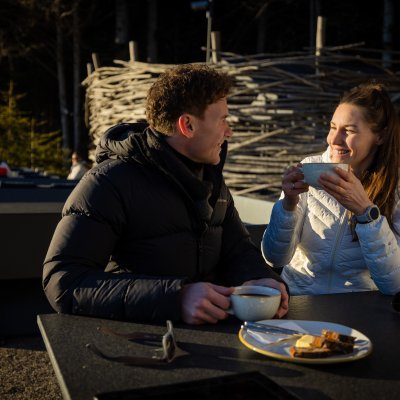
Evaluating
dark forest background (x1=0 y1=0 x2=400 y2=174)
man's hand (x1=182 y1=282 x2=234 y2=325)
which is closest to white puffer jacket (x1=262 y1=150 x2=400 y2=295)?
man's hand (x1=182 y1=282 x2=234 y2=325)

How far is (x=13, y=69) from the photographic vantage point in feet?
67.1

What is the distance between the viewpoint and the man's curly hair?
6.61 feet

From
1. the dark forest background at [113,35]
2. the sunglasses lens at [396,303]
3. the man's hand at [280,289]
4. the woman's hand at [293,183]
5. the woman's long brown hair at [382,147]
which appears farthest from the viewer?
the dark forest background at [113,35]

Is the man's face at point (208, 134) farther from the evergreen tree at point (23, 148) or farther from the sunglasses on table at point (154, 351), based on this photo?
the evergreen tree at point (23, 148)

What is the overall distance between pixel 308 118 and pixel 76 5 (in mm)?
12538

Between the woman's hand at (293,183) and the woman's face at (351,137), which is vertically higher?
the woman's face at (351,137)

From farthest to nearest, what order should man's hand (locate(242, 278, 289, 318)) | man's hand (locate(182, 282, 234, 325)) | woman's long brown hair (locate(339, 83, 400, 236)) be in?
woman's long brown hair (locate(339, 83, 400, 236)) → man's hand (locate(242, 278, 289, 318)) → man's hand (locate(182, 282, 234, 325))

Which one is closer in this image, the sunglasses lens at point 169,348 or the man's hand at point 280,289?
the sunglasses lens at point 169,348

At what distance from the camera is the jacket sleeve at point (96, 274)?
161 cm

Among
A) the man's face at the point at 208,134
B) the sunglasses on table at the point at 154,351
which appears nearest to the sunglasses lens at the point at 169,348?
the sunglasses on table at the point at 154,351

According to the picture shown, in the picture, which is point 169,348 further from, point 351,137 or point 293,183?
point 351,137

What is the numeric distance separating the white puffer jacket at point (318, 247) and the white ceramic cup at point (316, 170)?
345mm

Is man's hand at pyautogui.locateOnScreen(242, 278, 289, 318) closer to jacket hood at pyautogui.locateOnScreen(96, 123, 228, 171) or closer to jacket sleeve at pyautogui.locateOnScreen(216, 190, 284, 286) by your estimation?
jacket sleeve at pyautogui.locateOnScreen(216, 190, 284, 286)

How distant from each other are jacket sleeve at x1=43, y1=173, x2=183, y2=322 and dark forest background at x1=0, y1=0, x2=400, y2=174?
15.9 meters
